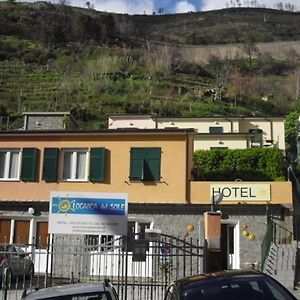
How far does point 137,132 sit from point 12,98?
56681 millimetres

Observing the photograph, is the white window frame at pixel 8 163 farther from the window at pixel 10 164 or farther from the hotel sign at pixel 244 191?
the hotel sign at pixel 244 191

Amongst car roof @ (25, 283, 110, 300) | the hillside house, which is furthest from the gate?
the hillside house

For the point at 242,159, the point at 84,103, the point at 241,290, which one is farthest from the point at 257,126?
the point at 241,290

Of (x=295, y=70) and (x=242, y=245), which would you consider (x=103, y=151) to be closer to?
(x=242, y=245)

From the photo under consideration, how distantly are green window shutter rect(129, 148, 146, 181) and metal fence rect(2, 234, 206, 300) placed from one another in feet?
11.8

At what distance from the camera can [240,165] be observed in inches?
1109

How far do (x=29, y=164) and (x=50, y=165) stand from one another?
103 cm

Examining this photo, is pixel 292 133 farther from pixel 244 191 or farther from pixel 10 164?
pixel 10 164

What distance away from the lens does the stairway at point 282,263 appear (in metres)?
18.3

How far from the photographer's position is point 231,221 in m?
24.0

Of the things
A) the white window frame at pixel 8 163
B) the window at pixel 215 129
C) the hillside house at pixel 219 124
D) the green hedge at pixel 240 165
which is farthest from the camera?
the hillside house at pixel 219 124

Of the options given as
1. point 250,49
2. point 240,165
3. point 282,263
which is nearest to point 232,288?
point 282,263

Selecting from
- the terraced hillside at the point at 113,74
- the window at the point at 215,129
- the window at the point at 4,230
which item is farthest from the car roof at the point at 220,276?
the terraced hillside at the point at 113,74

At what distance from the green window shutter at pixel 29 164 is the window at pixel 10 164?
1.51 feet
